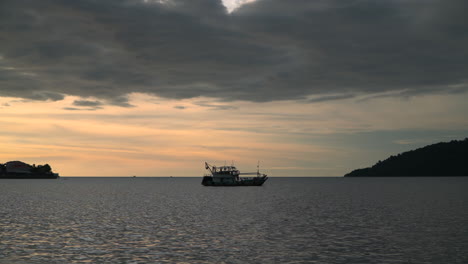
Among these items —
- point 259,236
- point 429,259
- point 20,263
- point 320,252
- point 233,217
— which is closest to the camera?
point 20,263

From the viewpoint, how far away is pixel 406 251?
4050cm

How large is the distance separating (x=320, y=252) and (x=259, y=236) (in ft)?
35.2

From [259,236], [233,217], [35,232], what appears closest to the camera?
[259,236]

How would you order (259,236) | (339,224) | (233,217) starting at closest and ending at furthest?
(259,236)
(339,224)
(233,217)

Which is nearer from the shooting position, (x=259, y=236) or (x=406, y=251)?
(x=406, y=251)

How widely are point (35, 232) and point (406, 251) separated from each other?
128ft

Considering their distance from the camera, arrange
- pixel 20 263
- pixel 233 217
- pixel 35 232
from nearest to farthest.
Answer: pixel 20 263 < pixel 35 232 < pixel 233 217

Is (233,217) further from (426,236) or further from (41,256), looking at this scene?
(41,256)

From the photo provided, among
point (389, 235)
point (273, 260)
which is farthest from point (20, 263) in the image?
point (389, 235)

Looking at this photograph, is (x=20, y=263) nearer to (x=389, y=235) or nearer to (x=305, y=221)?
(x=389, y=235)

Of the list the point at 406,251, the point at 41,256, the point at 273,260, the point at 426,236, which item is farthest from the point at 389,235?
the point at 41,256

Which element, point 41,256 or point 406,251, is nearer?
point 41,256

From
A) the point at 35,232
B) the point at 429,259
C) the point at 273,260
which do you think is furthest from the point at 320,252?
the point at 35,232

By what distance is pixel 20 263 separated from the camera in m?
34.6
